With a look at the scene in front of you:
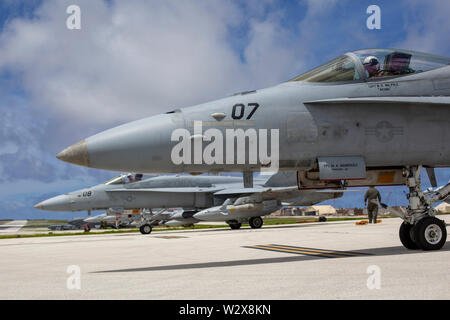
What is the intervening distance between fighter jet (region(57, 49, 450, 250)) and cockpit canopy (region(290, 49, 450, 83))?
0.05 ft

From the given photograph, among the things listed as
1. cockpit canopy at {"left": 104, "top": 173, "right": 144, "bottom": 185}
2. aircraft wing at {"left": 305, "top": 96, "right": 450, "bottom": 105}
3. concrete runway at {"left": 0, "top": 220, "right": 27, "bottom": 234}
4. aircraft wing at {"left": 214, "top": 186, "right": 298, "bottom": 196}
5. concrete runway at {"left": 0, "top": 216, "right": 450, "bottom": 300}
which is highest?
aircraft wing at {"left": 305, "top": 96, "right": 450, "bottom": 105}

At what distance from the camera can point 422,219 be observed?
257 inches

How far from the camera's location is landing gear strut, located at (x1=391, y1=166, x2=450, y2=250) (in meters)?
6.52

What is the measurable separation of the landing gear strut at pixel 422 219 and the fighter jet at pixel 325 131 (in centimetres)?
2

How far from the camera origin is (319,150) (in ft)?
21.3

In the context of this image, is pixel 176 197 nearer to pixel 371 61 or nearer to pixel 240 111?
pixel 240 111

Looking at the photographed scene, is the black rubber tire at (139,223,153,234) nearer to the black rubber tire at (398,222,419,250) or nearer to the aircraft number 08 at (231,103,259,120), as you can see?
the black rubber tire at (398,222,419,250)

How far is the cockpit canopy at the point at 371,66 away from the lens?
6.75 m

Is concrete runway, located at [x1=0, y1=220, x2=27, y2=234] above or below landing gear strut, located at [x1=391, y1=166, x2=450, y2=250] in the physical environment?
below

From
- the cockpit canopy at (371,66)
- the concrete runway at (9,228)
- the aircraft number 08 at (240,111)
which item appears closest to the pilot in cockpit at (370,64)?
the cockpit canopy at (371,66)

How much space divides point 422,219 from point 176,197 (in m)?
18.8

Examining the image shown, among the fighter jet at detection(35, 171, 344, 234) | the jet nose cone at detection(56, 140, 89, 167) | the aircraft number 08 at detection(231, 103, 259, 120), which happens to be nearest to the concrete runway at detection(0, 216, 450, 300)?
the jet nose cone at detection(56, 140, 89, 167)

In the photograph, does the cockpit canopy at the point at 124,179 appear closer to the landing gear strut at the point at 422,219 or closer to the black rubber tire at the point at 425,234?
the landing gear strut at the point at 422,219
